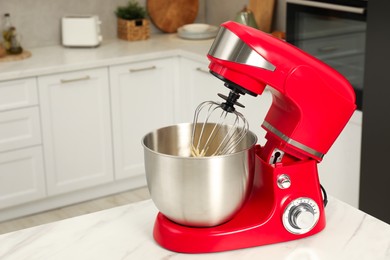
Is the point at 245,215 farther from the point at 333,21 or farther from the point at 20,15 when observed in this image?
the point at 20,15

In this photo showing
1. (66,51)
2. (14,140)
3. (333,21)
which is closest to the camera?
(333,21)

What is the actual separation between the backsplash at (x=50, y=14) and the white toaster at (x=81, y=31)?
0.13 m

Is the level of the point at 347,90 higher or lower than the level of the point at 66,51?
higher

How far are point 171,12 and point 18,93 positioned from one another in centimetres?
137

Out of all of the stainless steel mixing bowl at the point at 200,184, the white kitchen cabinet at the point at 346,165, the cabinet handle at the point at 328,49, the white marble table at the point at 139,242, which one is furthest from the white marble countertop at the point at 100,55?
the stainless steel mixing bowl at the point at 200,184

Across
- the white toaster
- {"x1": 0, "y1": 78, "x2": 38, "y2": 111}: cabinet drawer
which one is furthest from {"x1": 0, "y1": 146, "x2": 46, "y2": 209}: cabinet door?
the white toaster

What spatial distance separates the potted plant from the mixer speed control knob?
2.95m

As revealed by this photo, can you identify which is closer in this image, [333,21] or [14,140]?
[333,21]

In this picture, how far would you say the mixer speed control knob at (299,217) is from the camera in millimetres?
1630

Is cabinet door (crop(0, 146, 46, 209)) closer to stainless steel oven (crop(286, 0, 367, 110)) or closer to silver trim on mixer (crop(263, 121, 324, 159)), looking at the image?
stainless steel oven (crop(286, 0, 367, 110))

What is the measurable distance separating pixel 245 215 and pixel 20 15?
295cm

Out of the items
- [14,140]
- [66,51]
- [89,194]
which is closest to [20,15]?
[66,51]

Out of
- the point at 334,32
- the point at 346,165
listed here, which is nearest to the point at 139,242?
the point at 346,165

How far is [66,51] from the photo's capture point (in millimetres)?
4148
